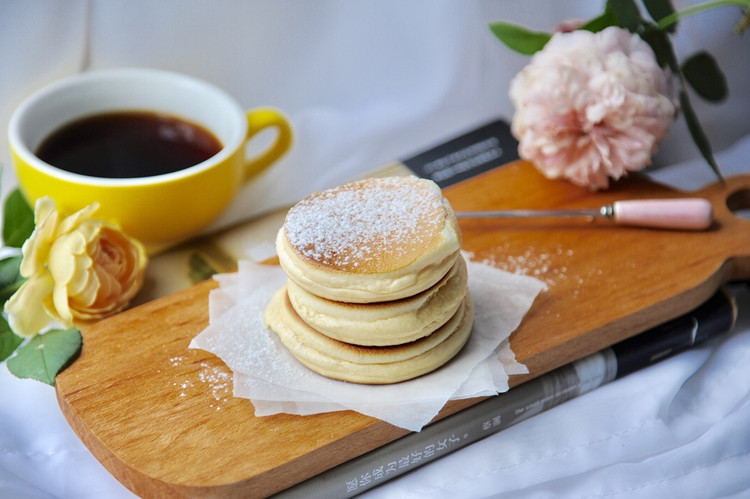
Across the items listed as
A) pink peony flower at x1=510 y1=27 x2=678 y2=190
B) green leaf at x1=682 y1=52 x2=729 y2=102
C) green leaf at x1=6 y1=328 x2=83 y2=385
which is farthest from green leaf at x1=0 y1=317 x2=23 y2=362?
green leaf at x1=682 y1=52 x2=729 y2=102

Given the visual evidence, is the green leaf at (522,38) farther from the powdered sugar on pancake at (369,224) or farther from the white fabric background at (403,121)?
the powdered sugar on pancake at (369,224)

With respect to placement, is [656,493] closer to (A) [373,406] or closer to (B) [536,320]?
(B) [536,320]

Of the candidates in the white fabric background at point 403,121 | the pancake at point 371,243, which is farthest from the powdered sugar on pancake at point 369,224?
the white fabric background at point 403,121

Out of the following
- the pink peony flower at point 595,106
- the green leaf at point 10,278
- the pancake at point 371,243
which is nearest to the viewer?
the pancake at point 371,243

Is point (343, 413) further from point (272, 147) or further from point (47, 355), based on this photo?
point (272, 147)

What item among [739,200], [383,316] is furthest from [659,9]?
[383,316]

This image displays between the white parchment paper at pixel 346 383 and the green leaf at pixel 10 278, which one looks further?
the green leaf at pixel 10 278

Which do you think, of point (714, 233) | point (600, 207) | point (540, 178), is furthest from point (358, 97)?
point (714, 233)
